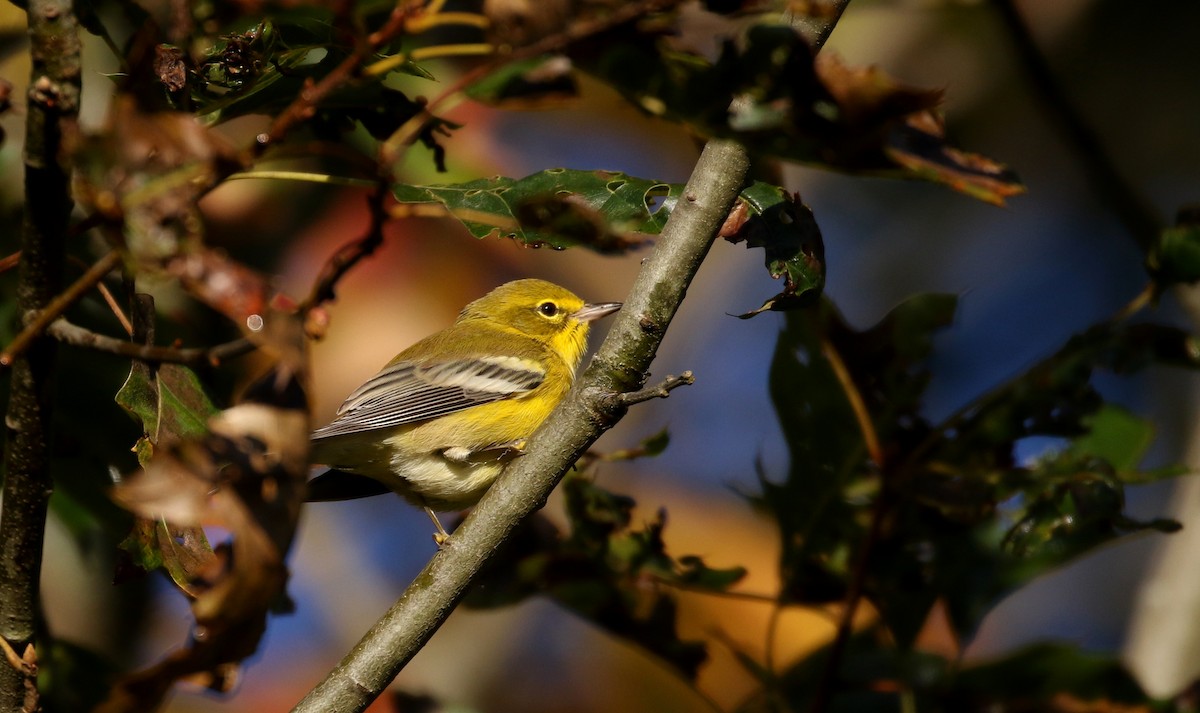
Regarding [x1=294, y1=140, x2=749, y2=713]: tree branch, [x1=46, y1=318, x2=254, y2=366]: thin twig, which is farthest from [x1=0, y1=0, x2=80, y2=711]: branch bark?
[x1=294, y1=140, x2=749, y2=713]: tree branch

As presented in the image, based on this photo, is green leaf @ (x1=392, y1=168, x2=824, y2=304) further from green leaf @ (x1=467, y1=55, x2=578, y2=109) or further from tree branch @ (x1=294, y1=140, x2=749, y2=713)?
green leaf @ (x1=467, y1=55, x2=578, y2=109)

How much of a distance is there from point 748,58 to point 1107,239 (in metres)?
7.01

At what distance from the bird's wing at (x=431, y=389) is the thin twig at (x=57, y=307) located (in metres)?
1.90

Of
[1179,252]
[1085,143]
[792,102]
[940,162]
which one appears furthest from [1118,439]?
[1085,143]

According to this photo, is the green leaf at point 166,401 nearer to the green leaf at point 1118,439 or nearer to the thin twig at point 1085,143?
the green leaf at point 1118,439

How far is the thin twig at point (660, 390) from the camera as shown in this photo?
172 cm

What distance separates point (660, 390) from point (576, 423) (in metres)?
0.21

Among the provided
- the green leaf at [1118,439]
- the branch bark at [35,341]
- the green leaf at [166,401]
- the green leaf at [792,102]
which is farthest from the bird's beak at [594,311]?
the green leaf at [792,102]

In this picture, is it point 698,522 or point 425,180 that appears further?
point 698,522

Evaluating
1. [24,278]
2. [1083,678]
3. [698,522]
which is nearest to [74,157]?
[24,278]

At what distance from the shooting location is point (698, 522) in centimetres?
607

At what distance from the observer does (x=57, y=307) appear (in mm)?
1229

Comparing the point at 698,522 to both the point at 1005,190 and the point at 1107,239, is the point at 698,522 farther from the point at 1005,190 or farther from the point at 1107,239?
the point at 1005,190

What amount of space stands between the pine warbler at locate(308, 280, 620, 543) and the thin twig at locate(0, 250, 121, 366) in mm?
1778
